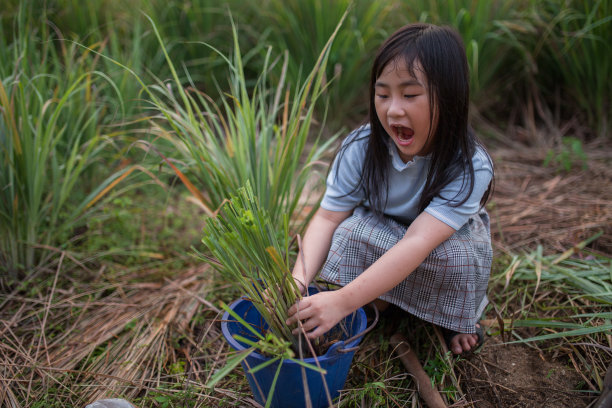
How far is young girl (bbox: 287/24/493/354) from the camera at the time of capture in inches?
40.1

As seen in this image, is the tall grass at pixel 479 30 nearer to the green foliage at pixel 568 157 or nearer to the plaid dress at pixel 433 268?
the green foliage at pixel 568 157

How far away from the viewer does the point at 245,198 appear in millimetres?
919

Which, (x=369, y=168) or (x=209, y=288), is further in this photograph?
(x=209, y=288)

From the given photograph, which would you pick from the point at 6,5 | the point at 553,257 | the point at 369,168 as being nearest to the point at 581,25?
A: the point at 553,257

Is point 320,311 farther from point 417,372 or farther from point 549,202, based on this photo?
point 549,202

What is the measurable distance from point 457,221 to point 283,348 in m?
0.51

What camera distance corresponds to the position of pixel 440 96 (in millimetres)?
1034

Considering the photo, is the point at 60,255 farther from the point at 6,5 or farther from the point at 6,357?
the point at 6,5

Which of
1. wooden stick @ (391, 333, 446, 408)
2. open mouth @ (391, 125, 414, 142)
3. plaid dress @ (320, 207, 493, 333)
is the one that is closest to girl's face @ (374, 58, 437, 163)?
open mouth @ (391, 125, 414, 142)

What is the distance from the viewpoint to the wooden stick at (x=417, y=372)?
106 cm

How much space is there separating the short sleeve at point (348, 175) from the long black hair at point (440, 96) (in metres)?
0.07

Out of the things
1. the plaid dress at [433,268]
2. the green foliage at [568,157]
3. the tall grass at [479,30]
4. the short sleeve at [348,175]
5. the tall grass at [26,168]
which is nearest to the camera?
the plaid dress at [433,268]

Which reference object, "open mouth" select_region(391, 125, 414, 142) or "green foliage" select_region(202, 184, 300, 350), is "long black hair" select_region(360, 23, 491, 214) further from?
"green foliage" select_region(202, 184, 300, 350)

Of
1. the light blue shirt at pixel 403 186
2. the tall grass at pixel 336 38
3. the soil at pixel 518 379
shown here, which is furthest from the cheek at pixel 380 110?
the tall grass at pixel 336 38
